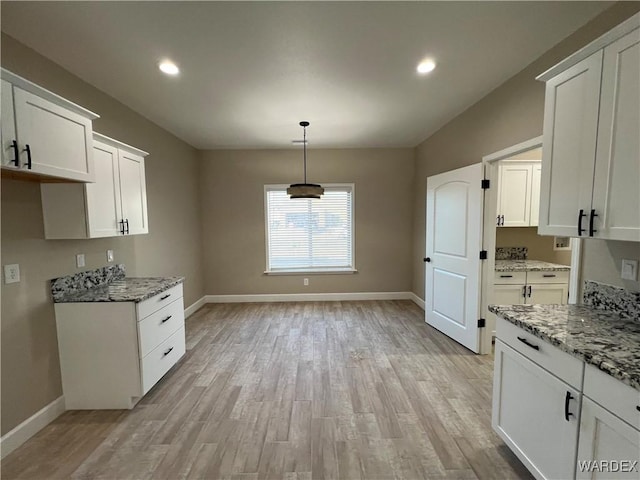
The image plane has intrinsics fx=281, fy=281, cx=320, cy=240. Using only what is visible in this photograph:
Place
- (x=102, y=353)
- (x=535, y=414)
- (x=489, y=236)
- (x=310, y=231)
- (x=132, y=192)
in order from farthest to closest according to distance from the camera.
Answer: (x=310, y=231)
(x=489, y=236)
(x=132, y=192)
(x=102, y=353)
(x=535, y=414)

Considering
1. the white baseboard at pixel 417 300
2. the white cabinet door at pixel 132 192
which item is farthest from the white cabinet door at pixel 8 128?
the white baseboard at pixel 417 300

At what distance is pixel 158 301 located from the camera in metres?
2.55

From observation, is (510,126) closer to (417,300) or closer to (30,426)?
(417,300)

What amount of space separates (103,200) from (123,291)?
0.79 m

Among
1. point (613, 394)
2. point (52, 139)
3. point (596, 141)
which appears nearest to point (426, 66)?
point (596, 141)

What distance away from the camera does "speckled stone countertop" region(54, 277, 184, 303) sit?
2223mm

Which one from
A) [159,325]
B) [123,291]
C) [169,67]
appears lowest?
[159,325]

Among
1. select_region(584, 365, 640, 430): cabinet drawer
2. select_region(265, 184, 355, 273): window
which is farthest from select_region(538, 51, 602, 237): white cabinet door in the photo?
select_region(265, 184, 355, 273): window

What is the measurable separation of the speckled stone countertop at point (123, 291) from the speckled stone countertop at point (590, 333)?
2.69m

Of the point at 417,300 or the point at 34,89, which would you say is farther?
the point at 417,300

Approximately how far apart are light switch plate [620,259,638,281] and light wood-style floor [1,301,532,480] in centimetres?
132

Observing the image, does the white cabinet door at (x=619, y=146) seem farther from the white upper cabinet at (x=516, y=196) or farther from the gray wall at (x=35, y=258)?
the gray wall at (x=35, y=258)

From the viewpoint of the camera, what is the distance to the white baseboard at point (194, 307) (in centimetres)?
444

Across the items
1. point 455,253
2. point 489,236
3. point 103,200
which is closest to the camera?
point 103,200
